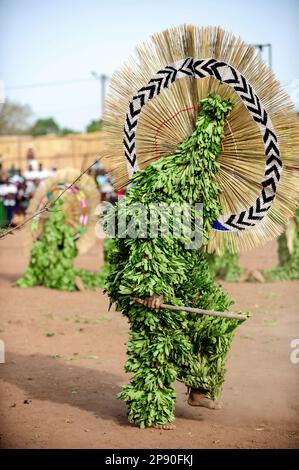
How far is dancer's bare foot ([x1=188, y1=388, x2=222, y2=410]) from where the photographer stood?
597 centimetres

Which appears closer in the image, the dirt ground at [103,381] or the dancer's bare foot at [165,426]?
the dirt ground at [103,381]

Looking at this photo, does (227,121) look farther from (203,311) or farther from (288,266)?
(288,266)

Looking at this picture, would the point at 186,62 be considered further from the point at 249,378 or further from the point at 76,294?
the point at 76,294

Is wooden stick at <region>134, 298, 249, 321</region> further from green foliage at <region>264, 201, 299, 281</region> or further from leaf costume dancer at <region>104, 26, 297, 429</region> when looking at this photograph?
green foliage at <region>264, 201, 299, 281</region>

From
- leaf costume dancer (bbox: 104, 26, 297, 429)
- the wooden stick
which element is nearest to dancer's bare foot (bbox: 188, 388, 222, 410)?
leaf costume dancer (bbox: 104, 26, 297, 429)

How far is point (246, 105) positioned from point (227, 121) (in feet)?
0.59

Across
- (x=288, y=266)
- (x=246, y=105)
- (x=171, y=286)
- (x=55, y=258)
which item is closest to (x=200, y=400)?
(x=171, y=286)

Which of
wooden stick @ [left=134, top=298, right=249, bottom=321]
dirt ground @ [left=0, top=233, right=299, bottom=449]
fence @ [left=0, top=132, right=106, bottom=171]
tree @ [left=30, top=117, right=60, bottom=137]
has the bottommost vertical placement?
dirt ground @ [left=0, top=233, right=299, bottom=449]

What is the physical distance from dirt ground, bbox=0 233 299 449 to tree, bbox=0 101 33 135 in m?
39.4

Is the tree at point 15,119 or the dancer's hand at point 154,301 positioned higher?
the tree at point 15,119

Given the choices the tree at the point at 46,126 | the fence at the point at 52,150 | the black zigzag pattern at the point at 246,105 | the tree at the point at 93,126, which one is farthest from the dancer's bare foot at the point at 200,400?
the tree at the point at 46,126

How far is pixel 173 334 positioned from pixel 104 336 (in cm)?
360

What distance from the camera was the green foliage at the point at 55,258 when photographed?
12.4 metres

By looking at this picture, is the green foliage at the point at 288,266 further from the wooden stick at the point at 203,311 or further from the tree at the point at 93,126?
the tree at the point at 93,126
